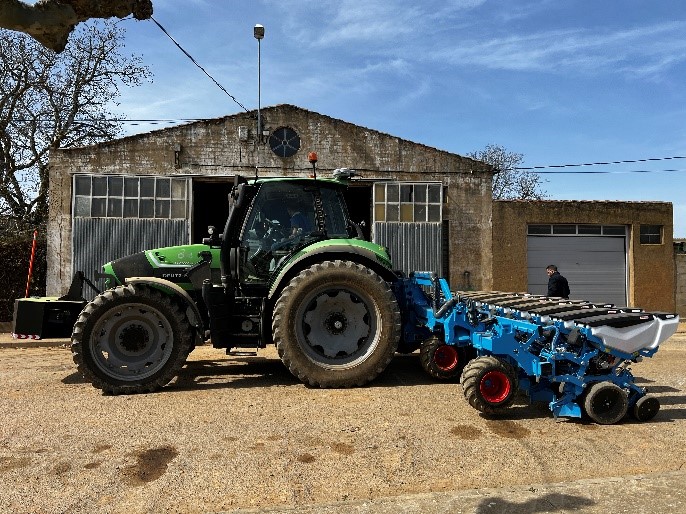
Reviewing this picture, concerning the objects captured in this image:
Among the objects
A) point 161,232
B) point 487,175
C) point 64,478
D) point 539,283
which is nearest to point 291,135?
point 161,232

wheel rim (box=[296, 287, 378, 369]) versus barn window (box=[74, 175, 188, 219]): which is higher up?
barn window (box=[74, 175, 188, 219])

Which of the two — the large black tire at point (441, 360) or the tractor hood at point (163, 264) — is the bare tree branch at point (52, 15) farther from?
the large black tire at point (441, 360)

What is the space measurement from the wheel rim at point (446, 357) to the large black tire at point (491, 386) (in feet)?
4.51

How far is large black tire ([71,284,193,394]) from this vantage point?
18.4 feet

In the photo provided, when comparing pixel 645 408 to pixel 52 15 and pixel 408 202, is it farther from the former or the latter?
pixel 408 202

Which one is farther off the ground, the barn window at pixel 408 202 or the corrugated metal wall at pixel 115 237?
the barn window at pixel 408 202

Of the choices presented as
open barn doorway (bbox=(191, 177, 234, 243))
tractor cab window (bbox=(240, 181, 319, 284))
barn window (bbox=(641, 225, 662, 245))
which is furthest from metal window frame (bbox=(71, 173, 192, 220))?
barn window (bbox=(641, 225, 662, 245))

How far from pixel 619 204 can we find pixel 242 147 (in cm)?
1107

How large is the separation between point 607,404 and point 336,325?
2758mm

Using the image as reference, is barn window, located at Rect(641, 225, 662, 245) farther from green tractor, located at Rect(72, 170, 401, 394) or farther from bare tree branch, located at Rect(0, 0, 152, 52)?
bare tree branch, located at Rect(0, 0, 152, 52)

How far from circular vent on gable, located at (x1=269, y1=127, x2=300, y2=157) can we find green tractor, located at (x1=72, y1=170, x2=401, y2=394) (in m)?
8.51

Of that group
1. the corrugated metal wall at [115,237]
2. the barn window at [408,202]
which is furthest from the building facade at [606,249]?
the corrugated metal wall at [115,237]

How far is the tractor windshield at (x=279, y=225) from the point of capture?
612 cm

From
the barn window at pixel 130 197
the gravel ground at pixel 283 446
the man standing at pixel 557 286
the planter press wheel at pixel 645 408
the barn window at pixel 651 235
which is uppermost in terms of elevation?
the barn window at pixel 130 197
